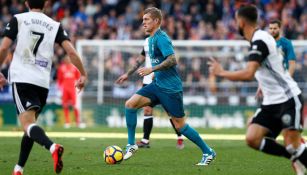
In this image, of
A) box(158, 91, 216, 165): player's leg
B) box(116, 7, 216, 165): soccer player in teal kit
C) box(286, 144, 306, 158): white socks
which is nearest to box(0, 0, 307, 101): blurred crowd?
box(116, 7, 216, 165): soccer player in teal kit

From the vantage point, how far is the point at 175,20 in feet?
98.9

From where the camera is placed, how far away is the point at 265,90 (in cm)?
948

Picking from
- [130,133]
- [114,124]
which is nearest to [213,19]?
[114,124]

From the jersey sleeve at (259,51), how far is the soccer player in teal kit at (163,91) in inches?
124

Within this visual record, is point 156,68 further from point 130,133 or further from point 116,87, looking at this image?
point 116,87

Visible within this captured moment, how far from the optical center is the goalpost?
2588 centimetres

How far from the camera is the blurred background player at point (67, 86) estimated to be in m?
25.8

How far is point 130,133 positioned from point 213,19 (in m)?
17.1

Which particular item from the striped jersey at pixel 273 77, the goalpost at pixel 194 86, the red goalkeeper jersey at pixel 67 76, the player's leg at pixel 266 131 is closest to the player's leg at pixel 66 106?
the red goalkeeper jersey at pixel 67 76

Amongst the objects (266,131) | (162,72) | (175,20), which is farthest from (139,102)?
(175,20)

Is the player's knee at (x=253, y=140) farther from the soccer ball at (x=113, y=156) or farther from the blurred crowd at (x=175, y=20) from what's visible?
the blurred crowd at (x=175, y=20)

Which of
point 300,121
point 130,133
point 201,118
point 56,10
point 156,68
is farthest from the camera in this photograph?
point 56,10

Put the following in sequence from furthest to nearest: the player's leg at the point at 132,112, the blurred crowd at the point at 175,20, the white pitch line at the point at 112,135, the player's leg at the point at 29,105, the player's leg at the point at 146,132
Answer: the blurred crowd at the point at 175,20, the white pitch line at the point at 112,135, the player's leg at the point at 146,132, the player's leg at the point at 132,112, the player's leg at the point at 29,105

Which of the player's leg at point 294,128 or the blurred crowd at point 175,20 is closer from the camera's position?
the player's leg at point 294,128
